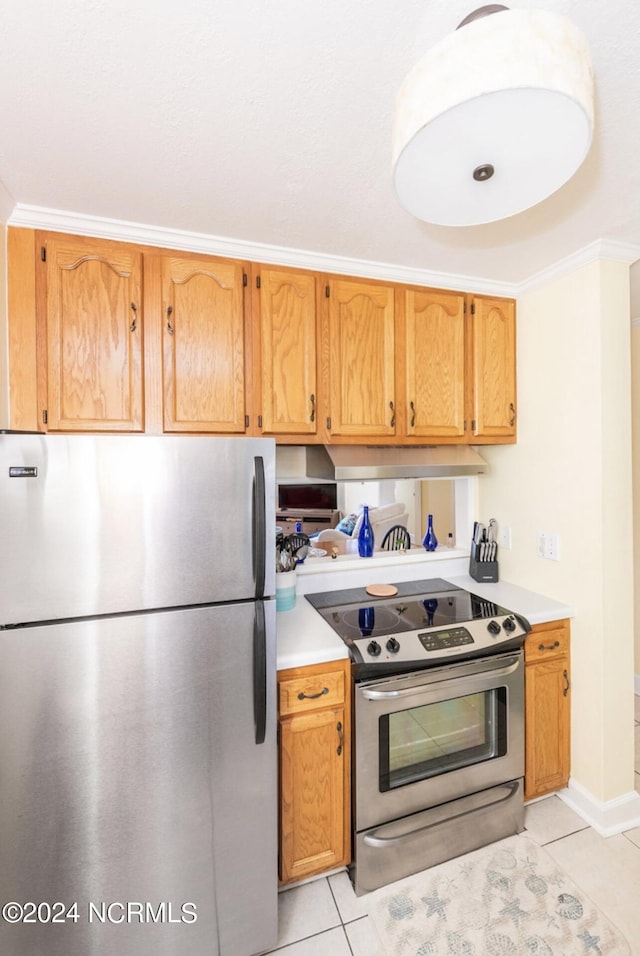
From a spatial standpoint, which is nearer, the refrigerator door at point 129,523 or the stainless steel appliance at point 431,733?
the refrigerator door at point 129,523

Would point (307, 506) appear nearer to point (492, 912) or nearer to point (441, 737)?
point (441, 737)

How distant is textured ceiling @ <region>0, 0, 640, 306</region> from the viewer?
2.93 feet

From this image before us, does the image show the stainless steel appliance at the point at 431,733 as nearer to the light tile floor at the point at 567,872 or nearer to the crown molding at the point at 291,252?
the light tile floor at the point at 567,872

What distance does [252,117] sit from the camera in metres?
1.14

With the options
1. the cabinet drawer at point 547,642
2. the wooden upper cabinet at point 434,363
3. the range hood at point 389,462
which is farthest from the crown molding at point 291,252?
the cabinet drawer at point 547,642

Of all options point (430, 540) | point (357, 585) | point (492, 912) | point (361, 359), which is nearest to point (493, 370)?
point (361, 359)

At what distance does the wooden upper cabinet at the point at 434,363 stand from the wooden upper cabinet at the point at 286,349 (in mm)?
486

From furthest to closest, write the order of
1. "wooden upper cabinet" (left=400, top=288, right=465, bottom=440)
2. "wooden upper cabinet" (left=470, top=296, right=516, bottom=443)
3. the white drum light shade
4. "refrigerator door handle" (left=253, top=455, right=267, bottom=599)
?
"wooden upper cabinet" (left=470, top=296, right=516, bottom=443)
"wooden upper cabinet" (left=400, top=288, right=465, bottom=440)
"refrigerator door handle" (left=253, top=455, right=267, bottom=599)
the white drum light shade

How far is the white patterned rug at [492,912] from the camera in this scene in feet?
4.58

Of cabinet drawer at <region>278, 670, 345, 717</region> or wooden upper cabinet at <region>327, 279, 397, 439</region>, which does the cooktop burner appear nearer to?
cabinet drawer at <region>278, 670, 345, 717</region>

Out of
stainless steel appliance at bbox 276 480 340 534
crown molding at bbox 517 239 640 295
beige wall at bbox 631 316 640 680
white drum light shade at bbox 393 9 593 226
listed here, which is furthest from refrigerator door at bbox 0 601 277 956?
beige wall at bbox 631 316 640 680

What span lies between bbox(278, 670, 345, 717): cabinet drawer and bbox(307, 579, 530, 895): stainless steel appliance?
0.23 feet

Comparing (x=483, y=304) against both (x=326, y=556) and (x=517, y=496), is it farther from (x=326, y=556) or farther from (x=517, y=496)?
(x=326, y=556)

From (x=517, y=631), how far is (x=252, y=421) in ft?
4.81
